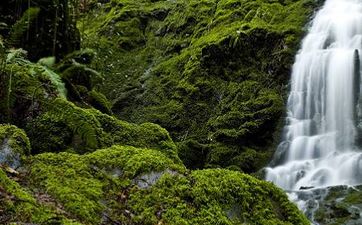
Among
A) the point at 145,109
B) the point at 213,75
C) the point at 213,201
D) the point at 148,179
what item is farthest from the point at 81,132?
the point at 145,109

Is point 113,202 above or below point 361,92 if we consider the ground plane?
below

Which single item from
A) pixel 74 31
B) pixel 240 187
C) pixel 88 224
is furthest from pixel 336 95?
pixel 88 224

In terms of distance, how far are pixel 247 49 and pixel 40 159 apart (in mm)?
9929

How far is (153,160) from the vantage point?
299cm

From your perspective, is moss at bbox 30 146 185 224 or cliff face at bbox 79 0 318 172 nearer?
moss at bbox 30 146 185 224

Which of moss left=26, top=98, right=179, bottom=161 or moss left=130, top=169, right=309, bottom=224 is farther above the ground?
moss left=26, top=98, right=179, bottom=161

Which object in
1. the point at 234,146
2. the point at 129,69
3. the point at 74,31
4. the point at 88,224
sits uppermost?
the point at 129,69

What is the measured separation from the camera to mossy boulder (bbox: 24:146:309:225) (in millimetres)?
2568

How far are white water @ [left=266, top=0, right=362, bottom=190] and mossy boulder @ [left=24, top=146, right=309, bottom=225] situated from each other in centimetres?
594

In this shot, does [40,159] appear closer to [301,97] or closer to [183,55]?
[301,97]

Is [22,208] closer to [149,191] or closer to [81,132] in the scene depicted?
[149,191]

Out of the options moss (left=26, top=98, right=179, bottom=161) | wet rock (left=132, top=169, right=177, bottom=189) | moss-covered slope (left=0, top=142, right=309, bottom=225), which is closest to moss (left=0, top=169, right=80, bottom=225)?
moss-covered slope (left=0, top=142, right=309, bottom=225)

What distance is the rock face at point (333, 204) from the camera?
691 cm

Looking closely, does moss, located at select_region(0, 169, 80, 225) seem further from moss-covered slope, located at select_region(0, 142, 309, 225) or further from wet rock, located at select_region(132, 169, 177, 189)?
wet rock, located at select_region(132, 169, 177, 189)
